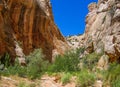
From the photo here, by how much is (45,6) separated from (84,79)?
2326 cm

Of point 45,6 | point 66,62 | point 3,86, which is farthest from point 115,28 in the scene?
point 45,6

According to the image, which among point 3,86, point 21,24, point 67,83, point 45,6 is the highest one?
point 45,6

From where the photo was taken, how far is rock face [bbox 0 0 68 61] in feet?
77.9

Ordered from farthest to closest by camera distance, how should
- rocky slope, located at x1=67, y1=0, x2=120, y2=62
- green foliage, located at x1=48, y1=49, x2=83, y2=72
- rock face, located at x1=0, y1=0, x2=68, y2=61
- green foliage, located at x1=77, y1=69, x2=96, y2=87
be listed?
rock face, located at x1=0, y1=0, x2=68, y2=61 → green foliage, located at x1=48, y1=49, x2=83, y2=72 → rocky slope, located at x1=67, y1=0, x2=120, y2=62 → green foliage, located at x1=77, y1=69, x2=96, y2=87

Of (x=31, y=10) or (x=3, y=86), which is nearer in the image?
(x=3, y=86)

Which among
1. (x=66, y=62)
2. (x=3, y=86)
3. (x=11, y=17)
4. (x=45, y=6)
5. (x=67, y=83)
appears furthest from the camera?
(x=45, y=6)

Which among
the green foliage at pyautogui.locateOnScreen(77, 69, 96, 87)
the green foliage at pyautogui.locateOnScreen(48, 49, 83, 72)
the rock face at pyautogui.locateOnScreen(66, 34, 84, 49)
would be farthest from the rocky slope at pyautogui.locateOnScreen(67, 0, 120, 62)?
the rock face at pyautogui.locateOnScreen(66, 34, 84, 49)

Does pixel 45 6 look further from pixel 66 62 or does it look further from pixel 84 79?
pixel 84 79

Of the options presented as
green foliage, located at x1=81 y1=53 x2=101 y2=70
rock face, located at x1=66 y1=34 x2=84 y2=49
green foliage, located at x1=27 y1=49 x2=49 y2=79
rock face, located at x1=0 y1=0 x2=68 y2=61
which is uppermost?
rock face, located at x1=66 y1=34 x2=84 y2=49

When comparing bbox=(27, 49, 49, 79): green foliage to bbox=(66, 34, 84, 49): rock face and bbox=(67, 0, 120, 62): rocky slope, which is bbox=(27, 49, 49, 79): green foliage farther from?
bbox=(66, 34, 84, 49): rock face

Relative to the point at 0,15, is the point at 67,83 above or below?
below

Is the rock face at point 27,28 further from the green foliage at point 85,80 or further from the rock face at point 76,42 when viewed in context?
the green foliage at point 85,80

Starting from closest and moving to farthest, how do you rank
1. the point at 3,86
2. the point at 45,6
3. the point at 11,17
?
the point at 3,86 < the point at 11,17 < the point at 45,6

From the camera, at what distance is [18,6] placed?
94.9ft
